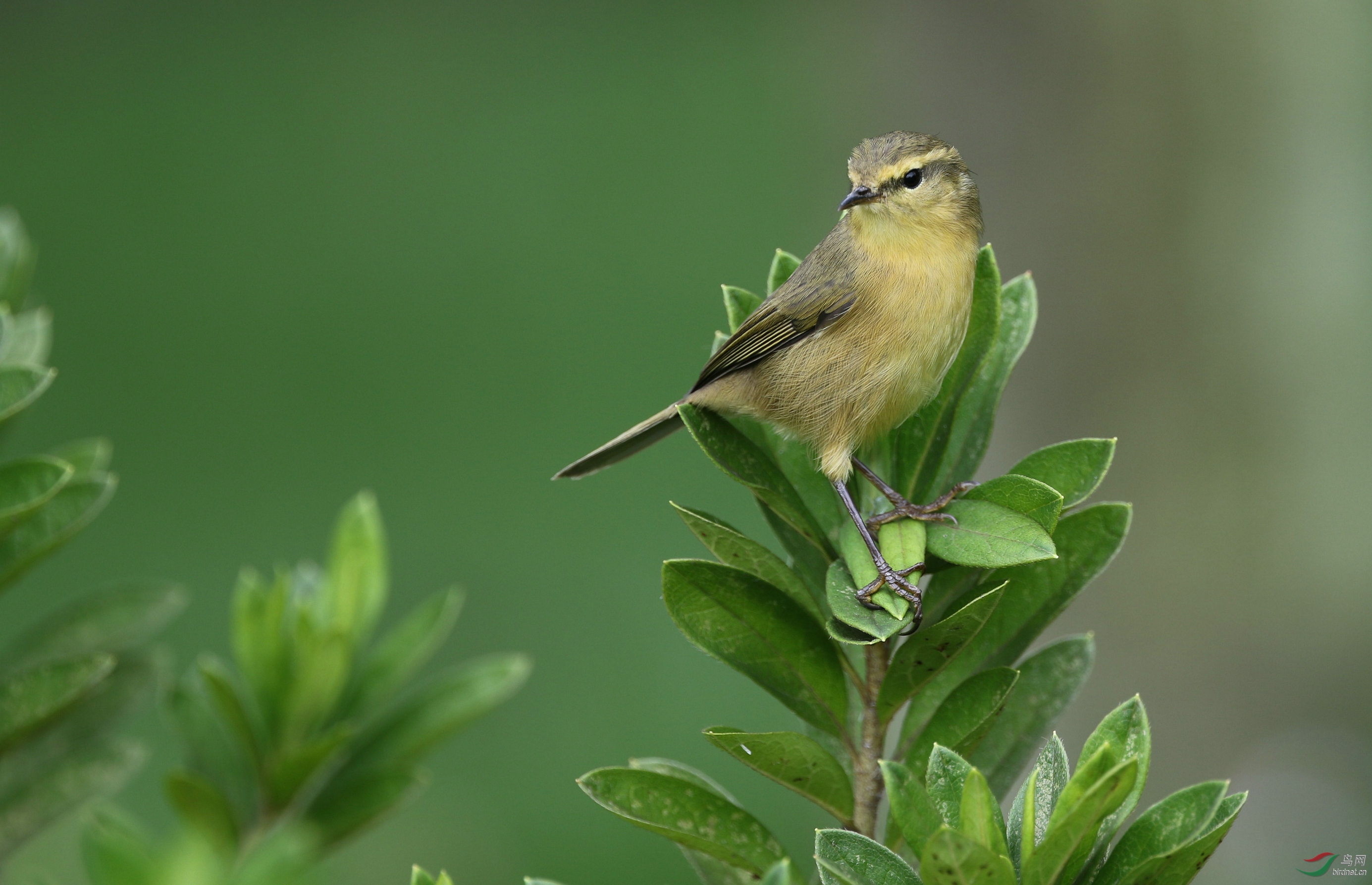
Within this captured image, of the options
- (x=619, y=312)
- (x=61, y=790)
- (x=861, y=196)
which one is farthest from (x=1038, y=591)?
(x=619, y=312)

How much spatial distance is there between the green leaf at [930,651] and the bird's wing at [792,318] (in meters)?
0.92

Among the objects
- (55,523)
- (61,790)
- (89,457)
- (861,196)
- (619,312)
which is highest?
(619,312)

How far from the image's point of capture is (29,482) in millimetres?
1401

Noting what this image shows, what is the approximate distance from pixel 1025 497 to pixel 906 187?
1.51 meters

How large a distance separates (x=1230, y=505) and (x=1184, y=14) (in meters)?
1.64

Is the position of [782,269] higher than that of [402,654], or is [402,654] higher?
[782,269]

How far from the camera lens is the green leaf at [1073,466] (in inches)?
54.1

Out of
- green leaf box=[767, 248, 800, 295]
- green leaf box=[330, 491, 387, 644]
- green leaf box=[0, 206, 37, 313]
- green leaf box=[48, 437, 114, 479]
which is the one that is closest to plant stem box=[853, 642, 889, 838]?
green leaf box=[767, 248, 800, 295]

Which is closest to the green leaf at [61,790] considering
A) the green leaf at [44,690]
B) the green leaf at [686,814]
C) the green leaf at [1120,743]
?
the green leaf at [44,690]

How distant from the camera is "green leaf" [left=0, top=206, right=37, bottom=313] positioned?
1716 mm

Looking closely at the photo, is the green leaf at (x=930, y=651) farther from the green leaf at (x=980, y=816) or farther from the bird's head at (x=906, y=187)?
the bird's head at (x=906, y=187)

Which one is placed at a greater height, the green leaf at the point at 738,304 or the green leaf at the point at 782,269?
the green leaf at the point at 782,269

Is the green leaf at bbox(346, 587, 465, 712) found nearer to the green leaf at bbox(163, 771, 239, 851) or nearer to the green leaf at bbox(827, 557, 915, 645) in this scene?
the green leaf at bbox(163, 771, 239, 851)

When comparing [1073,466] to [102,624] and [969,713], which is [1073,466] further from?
[102,624]
